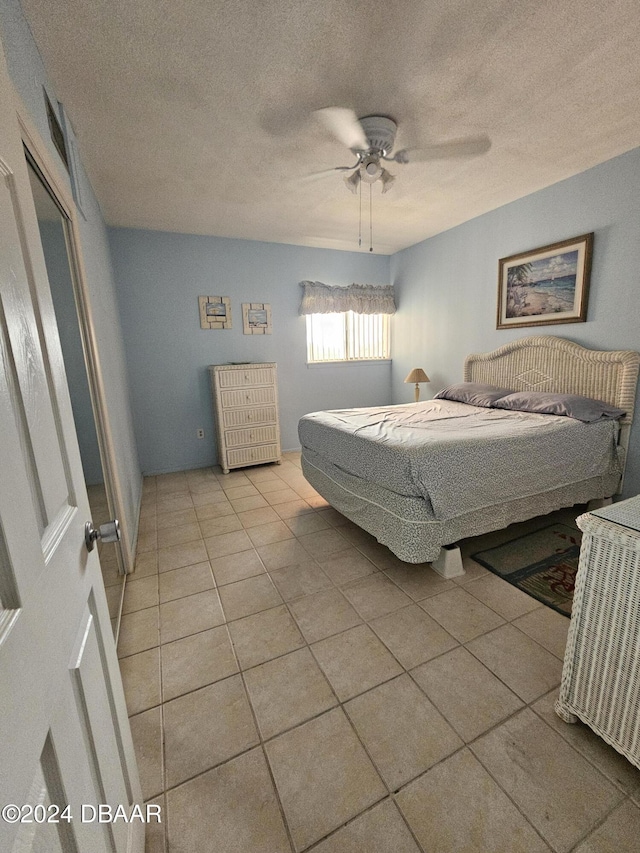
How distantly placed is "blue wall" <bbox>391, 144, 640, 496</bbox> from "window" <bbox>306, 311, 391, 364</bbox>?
250 mm

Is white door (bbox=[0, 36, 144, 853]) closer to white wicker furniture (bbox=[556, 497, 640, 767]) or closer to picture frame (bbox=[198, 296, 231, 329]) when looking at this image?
white wicker furniture (bbox=[556, 497, 640, 767])

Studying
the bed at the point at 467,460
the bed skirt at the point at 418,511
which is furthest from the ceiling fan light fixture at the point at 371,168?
Result: the bed skirt at the point at 418,511

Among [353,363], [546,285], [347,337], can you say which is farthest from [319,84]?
[353,363]

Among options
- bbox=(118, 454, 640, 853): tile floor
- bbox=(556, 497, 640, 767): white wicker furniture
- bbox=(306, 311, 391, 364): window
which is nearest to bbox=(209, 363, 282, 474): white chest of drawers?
bbox=(306, 311, 391, 364): window

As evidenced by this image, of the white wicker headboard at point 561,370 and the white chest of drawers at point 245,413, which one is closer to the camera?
the white wicker headboard at point 561,370

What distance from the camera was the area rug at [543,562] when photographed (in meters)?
1.96

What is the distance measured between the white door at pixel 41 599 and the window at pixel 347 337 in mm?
4125

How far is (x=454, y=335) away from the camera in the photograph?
4.20m

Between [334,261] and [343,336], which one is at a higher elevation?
[334,261]

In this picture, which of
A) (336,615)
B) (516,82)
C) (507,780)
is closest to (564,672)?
(507,780)

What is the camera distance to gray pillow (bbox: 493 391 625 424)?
2.64 metres

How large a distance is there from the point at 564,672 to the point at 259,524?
2.05 m

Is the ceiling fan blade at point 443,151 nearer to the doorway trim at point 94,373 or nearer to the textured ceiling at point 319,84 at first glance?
the textured ceiling at point 319,84

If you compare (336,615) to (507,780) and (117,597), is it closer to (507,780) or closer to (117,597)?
(507,780)
